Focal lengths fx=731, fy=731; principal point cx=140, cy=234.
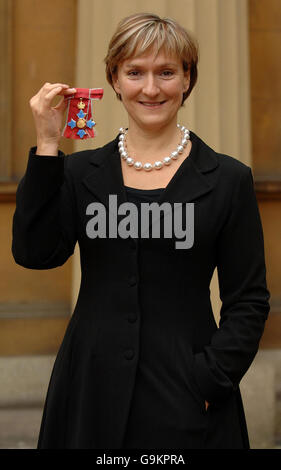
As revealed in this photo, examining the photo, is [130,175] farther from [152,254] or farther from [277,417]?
[277,417]

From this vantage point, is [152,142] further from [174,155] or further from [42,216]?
[42,216]

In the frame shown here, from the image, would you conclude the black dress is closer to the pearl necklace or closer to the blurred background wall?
the pearl necklace

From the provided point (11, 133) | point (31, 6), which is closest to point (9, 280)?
point (11, 133)

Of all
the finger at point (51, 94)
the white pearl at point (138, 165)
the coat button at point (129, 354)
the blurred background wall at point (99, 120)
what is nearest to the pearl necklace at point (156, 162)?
the white pearl at point (138, 165)

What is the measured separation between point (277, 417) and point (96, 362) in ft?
11.5

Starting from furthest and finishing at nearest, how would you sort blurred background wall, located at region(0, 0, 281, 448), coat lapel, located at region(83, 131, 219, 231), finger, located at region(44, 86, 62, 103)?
blurred background wall, located at region(0, 0, 281, 448) < coat lapel, located at region(83, 131, 219, 231) < finger, located at region(44, 86, 62, 103)

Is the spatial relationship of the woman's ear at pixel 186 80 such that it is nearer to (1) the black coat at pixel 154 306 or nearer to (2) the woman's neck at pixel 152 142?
(2) the woman's neck at pixel 152 142

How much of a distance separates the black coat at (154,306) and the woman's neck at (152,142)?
8 centimetres

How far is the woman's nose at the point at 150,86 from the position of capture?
208 centimetres

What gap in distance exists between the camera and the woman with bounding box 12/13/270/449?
2.08 meters

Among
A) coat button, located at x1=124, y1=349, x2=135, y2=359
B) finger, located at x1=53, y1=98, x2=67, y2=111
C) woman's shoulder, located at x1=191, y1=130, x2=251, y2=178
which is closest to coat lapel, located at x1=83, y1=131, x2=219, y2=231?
woman's shoulder, located at x1=191, y1=130, x2=251, y2=178

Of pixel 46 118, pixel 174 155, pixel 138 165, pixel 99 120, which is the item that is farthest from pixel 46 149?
pixel 99 120

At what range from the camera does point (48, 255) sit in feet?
6.99

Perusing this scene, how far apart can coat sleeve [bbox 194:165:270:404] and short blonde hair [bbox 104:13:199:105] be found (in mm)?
413
